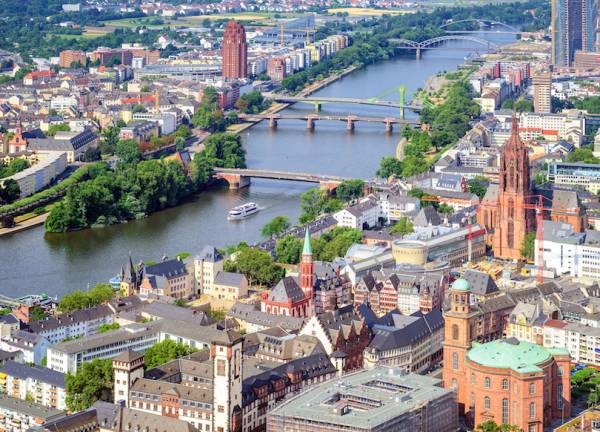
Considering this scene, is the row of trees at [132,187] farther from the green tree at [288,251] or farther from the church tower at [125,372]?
the church tower at [125,372]

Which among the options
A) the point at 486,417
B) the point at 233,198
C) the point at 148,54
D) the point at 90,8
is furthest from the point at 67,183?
the point at 90,8

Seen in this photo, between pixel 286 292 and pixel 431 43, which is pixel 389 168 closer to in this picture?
pixel 286 292

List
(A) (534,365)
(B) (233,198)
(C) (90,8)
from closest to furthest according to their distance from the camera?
1. (A) (534,365)
2. (B) (233,198)
3. (C) (90,8)

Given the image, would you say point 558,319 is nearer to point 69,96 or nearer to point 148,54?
point 69,96

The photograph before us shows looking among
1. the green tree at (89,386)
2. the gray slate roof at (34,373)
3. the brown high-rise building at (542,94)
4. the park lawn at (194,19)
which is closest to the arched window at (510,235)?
the green tree at (89,386)

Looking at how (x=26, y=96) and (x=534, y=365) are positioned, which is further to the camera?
(x=26, y=96)

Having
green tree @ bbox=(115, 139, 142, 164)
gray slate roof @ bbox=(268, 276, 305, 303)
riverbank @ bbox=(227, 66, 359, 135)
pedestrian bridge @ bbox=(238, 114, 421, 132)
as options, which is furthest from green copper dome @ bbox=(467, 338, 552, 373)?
riverbank @ bbox=(227, 66, 359, 135)

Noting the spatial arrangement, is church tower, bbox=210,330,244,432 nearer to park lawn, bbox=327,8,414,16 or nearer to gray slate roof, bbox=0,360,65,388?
gray slate roof, bbox=0,360,65,388
